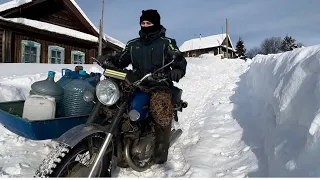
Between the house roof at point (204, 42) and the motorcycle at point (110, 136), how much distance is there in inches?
2442

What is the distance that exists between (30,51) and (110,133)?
15.9 meters

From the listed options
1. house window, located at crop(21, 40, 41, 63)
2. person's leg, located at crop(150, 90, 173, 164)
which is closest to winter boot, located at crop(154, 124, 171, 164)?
person's leg, located at crop(150, 90, 173, 164)

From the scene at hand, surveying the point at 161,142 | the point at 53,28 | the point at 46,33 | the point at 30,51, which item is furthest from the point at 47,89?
the point at 30,51

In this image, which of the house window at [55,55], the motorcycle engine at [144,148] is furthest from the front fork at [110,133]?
the house window at [55,55]

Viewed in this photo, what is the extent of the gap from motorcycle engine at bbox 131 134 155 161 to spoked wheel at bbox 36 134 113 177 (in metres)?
0.29

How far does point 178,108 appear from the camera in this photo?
164 inches

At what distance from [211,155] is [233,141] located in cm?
60

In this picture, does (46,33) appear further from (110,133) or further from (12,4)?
(110,133)

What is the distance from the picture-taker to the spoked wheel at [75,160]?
98.4 inches

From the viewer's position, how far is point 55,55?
60.0ft

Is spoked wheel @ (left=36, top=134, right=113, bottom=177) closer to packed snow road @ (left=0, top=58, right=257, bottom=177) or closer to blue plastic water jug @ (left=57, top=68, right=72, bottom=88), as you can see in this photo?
packed snow road @ (left=0, top=58, right=257, bottom=177)

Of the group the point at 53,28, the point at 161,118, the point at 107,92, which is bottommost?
the point at 161,118

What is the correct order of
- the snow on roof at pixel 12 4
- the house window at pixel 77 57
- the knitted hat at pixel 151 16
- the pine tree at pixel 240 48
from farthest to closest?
the pine tree at pixel 240 48
the house window at pixel 77 57
the snow on roof at pixel 12 4
the knitted hat at pixel 151 16

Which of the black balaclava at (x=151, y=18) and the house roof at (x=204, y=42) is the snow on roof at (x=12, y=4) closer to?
the black balaclava at (x=151, y=18)
